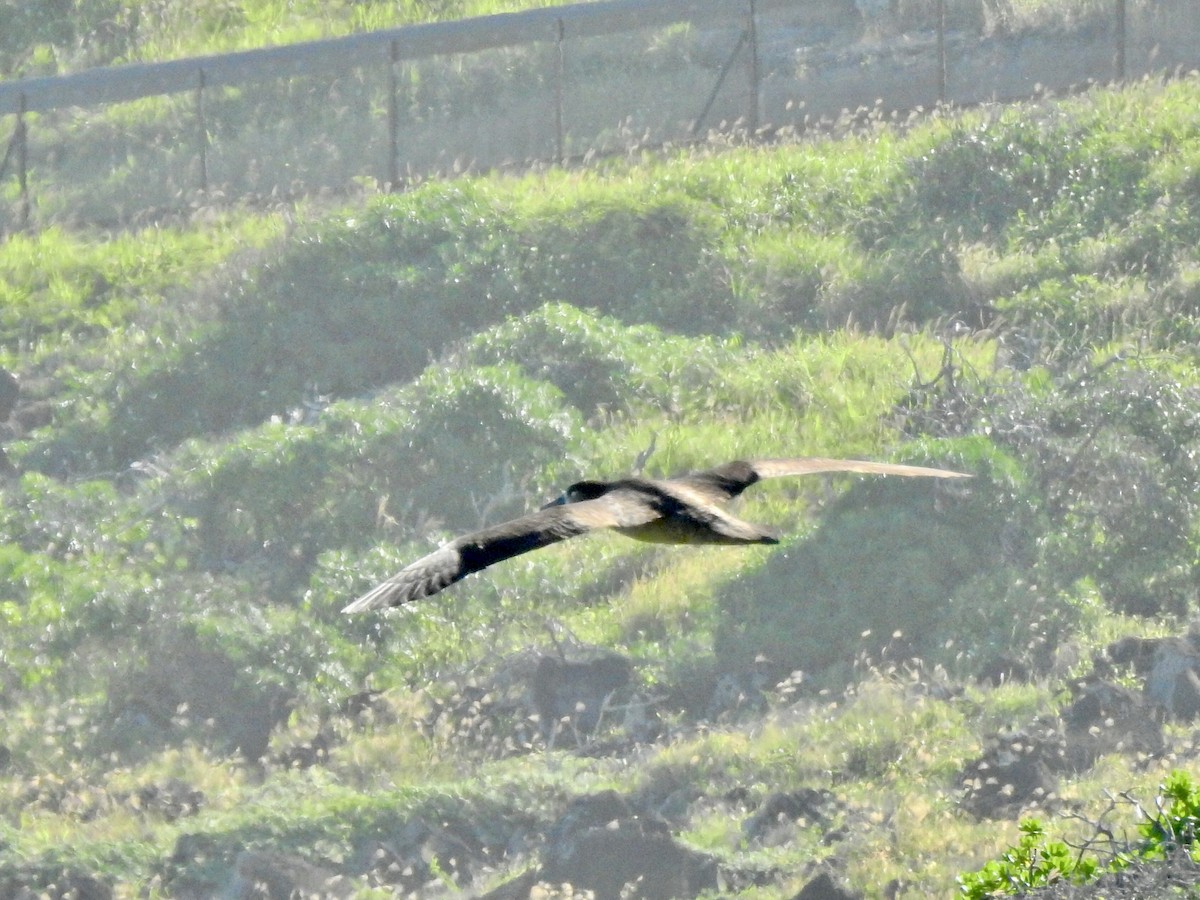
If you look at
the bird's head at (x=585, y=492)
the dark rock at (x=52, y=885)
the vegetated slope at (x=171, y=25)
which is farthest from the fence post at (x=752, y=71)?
the bird's head at (x=585, y=492)

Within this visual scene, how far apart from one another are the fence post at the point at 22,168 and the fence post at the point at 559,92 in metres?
4.63

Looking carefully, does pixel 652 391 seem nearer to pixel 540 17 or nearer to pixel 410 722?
pixel 410 722

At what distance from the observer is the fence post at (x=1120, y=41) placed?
17688 millimetres

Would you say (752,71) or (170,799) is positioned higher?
(752,71)

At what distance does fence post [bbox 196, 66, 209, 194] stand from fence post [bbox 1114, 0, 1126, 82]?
7.77m

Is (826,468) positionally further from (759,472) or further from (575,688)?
(575,688)

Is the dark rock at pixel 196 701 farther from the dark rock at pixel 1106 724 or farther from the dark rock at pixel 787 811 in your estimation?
the dark rock at pixel 1106 724

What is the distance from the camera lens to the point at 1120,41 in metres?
17.8

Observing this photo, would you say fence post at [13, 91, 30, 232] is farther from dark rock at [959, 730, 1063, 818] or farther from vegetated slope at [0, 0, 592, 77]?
dark rock at [959, 730, 1063, 818]

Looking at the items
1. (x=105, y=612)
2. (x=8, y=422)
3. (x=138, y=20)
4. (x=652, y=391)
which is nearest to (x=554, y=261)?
(x=652, y=391)

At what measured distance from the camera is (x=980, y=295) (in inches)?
615

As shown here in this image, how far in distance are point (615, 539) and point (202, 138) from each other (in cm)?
718

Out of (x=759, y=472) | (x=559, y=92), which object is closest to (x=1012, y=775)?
(x=759, y=472)

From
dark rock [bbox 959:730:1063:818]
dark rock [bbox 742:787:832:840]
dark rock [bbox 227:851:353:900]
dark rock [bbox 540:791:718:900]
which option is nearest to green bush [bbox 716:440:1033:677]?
dark rock [bbox 959:730:1063:818]
